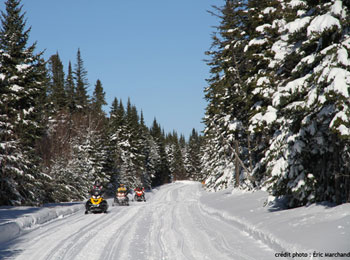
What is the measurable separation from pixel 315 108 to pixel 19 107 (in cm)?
1656

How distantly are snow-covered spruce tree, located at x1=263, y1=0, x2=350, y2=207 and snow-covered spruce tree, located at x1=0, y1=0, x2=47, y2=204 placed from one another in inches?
555

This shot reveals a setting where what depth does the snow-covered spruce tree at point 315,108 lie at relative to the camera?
7.95m

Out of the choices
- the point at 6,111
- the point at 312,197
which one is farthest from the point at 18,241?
the point at 6,111

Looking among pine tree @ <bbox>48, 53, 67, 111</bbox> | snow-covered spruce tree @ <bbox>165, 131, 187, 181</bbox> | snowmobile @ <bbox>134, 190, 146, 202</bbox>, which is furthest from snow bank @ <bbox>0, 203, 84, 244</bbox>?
snow-covered spruce tree @ <bbox>165, 131, 187, 181</bbox>

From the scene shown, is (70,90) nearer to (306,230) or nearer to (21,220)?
(21,220)

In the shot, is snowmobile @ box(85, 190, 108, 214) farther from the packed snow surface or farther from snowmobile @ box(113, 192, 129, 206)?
snowmobile @ box(113, 192, 129, 206)

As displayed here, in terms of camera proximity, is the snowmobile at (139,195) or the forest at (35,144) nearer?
the forest at (35,144)

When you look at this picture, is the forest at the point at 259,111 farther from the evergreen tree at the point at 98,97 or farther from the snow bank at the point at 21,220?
the evergreen tree at the point at 98,97

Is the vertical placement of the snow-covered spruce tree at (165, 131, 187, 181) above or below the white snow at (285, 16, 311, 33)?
above

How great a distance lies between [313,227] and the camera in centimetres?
784

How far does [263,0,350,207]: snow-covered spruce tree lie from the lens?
7949mm

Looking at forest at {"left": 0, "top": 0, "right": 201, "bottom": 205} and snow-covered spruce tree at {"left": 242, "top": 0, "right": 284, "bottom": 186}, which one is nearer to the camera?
snow-covered spruce tree at {"left": 242, "top": 0, "right": 284, "bottom": 186}

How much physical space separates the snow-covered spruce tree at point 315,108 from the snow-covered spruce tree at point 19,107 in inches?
555

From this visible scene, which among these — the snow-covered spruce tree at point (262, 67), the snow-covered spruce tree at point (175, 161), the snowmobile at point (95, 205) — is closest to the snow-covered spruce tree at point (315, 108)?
the snow-covered spruce tree at point (262, 67)
